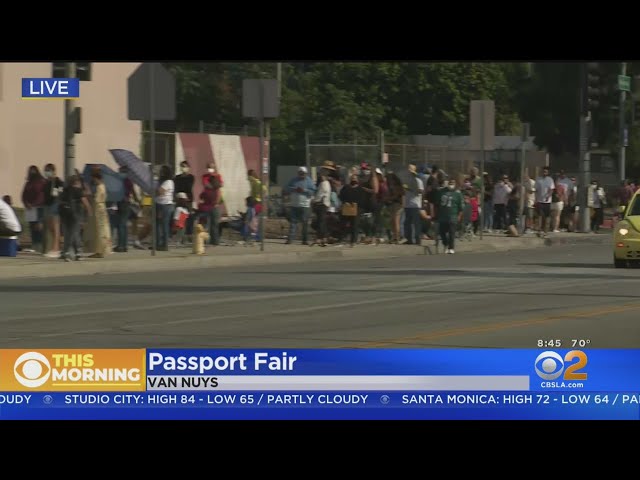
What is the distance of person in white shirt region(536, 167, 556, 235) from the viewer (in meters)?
36.8

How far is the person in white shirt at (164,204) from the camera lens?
2598 centimetres

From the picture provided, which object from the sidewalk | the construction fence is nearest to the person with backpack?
the sidewalk

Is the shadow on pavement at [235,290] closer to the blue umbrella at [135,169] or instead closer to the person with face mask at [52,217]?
the person with face mask at [52,217]

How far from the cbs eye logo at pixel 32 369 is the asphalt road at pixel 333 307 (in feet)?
14.7

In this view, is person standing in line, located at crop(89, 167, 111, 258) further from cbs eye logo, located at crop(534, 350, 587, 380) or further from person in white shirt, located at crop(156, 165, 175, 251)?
cbs eye logo, located at crop(534, 350, 587, 380)

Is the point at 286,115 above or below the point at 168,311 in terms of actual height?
above

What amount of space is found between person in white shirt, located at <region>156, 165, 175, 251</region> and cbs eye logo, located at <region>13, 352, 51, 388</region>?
1843cm

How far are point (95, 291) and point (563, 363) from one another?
39.4 ft

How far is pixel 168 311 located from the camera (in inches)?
629

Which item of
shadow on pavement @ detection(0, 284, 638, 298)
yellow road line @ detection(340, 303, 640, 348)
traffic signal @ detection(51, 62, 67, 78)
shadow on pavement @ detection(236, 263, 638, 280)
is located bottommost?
shadow on pavement @ detection(236, 263, 638, 280)

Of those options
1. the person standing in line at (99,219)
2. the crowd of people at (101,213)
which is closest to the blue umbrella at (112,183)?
the crowd of people at (101,213)
